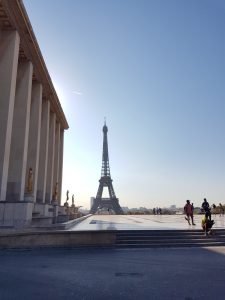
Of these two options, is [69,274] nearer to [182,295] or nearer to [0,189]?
[182,295]

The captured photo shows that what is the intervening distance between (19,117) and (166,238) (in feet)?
45.7

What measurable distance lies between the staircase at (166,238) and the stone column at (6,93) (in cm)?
863

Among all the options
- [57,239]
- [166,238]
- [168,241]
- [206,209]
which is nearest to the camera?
[57,239]

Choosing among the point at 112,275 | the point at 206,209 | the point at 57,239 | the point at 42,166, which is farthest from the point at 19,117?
the point at 112,275

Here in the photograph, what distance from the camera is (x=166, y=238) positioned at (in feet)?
48.8

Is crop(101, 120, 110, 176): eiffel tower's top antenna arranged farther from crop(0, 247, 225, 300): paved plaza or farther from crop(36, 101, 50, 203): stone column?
crop(0, 247, 225, 300): paved plaza

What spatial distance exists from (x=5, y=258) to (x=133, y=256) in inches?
180

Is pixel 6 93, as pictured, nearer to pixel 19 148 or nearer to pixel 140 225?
pixel 19 148

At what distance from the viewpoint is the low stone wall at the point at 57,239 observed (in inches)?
498

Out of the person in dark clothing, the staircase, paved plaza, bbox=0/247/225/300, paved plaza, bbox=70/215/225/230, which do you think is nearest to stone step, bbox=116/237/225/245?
the staircase

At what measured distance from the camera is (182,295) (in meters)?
6.44

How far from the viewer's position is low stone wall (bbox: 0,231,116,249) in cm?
1264

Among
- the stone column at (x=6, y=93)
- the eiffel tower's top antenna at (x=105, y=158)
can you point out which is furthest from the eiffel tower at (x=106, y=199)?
the stone column at (x=6, y=93)

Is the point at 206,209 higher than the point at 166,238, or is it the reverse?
the point at 206,209
